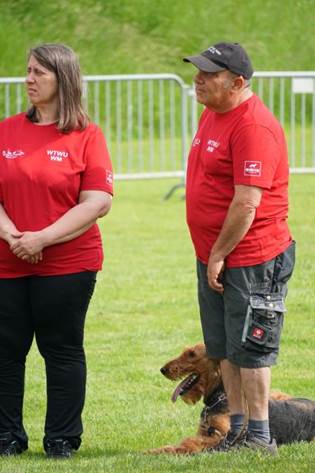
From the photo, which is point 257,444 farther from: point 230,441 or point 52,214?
point 52,214

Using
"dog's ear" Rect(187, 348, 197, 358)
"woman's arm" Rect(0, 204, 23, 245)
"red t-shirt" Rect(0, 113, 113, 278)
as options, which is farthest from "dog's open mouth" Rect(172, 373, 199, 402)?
"woman's arm" Rect(0, 204, 23, 245)

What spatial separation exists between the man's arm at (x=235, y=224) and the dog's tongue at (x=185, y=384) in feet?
3.37

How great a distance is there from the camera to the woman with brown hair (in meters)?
5.95

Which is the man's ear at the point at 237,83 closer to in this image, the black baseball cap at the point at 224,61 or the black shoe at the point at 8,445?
the black baseball cap at the point at 224,61

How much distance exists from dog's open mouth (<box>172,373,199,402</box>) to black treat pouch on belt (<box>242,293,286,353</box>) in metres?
0.94

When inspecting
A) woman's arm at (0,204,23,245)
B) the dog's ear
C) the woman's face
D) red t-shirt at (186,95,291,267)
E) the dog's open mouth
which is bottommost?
the dog's open mouth

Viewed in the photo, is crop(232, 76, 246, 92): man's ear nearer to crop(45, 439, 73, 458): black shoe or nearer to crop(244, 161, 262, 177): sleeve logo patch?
crop(244, 161, 262, 177): sleeve logo patch

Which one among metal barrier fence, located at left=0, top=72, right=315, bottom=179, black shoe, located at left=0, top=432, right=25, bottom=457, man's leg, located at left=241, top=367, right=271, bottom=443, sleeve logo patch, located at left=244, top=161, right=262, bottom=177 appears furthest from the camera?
metal barrier fence, located at left=0, top=72, right=315, bottom=179

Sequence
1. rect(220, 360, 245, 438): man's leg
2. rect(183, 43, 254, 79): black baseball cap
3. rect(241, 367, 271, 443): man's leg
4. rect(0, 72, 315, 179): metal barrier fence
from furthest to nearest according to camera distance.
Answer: rect(0, 72, 315, 179): metal barrier fence < rect(220, 360, 245, 438): man's leg < rect(241, 367, 271, 443): man's leg < rect(183, 43, 254, 79): black baseball cap

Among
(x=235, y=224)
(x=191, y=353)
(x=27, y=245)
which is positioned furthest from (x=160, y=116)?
(x=235, y=224)

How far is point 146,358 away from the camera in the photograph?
850 centimetres

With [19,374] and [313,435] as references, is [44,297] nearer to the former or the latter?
[19,374]

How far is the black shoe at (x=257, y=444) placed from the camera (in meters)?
5.70

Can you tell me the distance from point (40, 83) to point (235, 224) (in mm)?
1257
